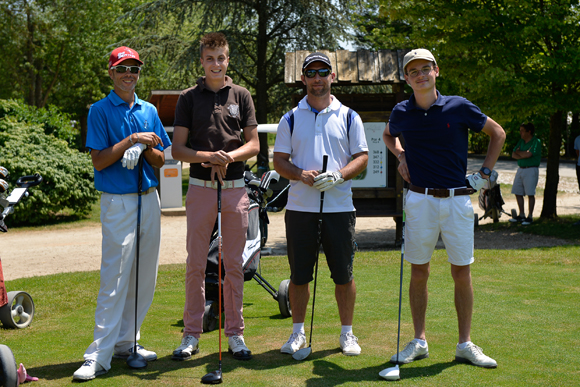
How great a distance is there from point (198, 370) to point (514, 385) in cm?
210

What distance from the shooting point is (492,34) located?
11.9 meters

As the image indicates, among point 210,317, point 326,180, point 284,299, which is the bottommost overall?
point 210,317

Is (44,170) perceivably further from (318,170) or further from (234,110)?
(318,170)

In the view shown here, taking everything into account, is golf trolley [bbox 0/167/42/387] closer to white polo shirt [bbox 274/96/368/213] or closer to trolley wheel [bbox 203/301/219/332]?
trolley wheel [bbox 203/301/219/332]

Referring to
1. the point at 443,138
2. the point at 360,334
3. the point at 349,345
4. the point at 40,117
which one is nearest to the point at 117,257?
the point at 349,345

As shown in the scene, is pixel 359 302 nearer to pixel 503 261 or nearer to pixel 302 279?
pixel 302 279

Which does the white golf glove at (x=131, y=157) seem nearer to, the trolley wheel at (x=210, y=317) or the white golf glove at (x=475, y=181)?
the trolley wheel at (x=210, y=317)

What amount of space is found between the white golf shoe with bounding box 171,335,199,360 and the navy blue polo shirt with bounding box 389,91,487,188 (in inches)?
81.6

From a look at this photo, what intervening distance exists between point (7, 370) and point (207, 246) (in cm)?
158

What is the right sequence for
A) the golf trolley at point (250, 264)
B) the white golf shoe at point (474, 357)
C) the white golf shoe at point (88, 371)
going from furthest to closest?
the golf trolley at point (250, 264) < the white golf shoe at point (474, 357) < the white golf shoe at point (88, 371)

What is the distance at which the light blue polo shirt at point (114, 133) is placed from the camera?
4320 mm

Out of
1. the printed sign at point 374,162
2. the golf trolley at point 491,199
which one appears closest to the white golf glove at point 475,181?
the printed sign at point 374,162

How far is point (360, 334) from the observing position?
511 cm

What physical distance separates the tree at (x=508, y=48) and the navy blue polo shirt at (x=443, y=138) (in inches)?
292
